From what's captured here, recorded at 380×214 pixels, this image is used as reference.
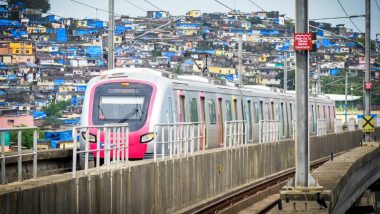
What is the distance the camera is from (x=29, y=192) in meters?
12.4

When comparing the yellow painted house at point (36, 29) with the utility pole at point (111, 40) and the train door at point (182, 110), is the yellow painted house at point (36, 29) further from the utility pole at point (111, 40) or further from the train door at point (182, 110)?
the train door at point (182, 110)

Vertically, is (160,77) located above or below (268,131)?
above

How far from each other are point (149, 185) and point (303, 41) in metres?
3.93

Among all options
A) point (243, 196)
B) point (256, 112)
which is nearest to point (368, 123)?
point (256, 112)

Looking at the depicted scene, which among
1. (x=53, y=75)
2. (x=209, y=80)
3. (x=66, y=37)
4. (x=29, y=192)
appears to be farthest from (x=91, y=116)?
(x=66, y=37)

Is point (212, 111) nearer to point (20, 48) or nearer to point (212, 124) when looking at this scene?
point (212, 124)

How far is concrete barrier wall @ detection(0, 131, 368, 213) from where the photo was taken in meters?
12.9

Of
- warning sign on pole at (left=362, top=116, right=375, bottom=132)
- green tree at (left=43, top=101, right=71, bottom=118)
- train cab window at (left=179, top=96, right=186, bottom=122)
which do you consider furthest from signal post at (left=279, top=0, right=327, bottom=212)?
green tree at (left=43, top=101, right=71, bottom=118)

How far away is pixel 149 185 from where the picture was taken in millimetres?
19062

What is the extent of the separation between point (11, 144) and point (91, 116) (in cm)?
1031

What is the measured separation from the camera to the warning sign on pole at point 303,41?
1930 centimetres

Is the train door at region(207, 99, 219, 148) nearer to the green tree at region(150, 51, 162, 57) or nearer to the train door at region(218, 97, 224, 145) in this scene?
the train door at region(218, 97, 224, 145)

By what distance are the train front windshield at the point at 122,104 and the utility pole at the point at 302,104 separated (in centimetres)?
747

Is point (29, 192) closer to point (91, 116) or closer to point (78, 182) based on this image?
point (78, 182)
